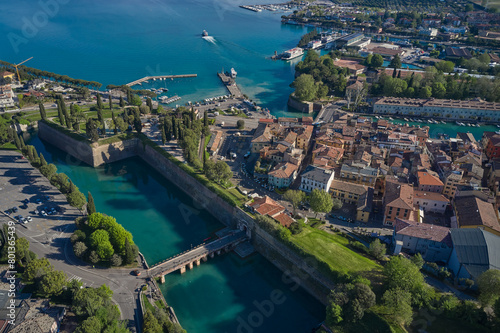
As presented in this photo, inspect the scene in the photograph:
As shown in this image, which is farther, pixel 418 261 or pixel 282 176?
pixel 282 176

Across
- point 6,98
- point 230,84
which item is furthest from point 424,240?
point 6,98

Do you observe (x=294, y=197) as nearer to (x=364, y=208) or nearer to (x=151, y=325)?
(x=364, y=208)

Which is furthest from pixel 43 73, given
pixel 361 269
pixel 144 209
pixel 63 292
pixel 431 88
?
pixel 431 88

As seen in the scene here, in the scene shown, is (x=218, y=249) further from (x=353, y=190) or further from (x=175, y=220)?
(x=353, y=190)

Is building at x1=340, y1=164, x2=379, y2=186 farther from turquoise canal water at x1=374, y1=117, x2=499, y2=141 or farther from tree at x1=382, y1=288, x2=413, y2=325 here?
turquoise canal water at x1=374, y1=117, x2=499, y2=141

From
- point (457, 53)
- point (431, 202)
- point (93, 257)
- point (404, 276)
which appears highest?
point (457, 53)

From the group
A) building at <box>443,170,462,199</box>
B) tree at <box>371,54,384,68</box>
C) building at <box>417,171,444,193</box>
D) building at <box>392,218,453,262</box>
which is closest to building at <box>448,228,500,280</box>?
building at <box>392,218,453,262</box>

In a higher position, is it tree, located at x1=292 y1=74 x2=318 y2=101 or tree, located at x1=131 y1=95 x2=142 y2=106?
tree, located at x1=292 y1=74 x2=318 y2=101
